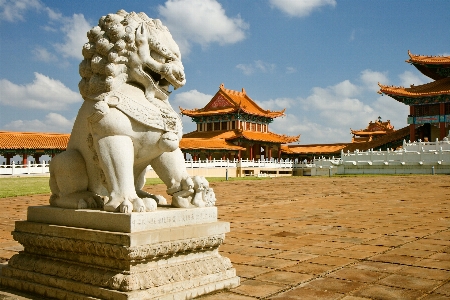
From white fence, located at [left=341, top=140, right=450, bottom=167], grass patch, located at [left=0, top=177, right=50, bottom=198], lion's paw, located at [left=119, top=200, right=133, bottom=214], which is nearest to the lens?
lion's paw, located at [left=119, top=200, right=133, bottom=214]

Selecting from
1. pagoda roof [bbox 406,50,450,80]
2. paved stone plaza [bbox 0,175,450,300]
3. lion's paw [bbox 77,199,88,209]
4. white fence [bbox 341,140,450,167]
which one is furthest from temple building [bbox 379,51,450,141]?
lion's paw [bbox 77,199,88,209]

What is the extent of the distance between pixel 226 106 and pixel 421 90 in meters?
16.5

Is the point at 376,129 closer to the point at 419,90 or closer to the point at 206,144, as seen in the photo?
the point at 419,90

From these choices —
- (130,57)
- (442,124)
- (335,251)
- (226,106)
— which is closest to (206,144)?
(226,106)

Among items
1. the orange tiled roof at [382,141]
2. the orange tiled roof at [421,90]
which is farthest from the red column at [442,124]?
the orange tiled roof at [382,141]

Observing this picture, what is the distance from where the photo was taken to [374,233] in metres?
5.67

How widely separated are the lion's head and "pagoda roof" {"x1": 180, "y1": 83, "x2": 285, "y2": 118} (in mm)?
36819

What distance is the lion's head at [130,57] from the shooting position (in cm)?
327

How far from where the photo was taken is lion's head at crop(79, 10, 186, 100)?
327 cm

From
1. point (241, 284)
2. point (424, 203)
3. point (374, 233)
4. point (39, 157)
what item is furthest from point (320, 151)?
point (241, 284)

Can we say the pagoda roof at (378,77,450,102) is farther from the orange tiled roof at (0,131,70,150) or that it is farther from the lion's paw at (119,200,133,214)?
the lion's paw at (119,200,133,214)

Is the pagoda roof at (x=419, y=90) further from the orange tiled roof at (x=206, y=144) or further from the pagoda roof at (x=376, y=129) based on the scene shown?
the orange tiled roof at (x=206, y=144)

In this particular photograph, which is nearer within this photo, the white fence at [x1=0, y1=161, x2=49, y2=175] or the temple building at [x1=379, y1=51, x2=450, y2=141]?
the white fence at [x1=0, y1=161, x2=49, y2=175]

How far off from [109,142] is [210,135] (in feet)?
122
